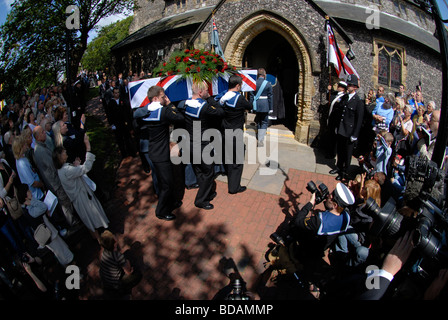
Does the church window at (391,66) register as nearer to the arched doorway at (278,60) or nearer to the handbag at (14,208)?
the arched doorway at (278,60)

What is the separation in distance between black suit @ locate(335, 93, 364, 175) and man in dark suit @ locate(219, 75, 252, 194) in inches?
97.4

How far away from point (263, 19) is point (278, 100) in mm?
2613

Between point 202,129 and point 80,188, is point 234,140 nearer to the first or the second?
point 202,129

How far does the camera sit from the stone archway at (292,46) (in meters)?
7.22

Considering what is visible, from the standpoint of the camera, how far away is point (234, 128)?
4.68 meters

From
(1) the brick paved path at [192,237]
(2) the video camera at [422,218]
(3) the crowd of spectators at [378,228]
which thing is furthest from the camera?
(1) the brick paved path at [192,237]

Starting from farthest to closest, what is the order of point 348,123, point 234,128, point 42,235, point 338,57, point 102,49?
point 102,49, point 338,57, point 348,123, point 234,128, point 42,235

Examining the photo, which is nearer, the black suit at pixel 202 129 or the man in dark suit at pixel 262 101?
the black suit at pixel 202 129

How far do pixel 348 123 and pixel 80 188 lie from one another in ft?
18.0

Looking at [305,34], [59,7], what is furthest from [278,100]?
[59,7]

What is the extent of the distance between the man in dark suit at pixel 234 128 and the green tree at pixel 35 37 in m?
8.07

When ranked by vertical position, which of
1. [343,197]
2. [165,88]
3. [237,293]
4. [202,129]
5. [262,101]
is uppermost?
[165,88]

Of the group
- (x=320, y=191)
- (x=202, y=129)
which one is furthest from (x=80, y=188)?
(x=320, y=191)

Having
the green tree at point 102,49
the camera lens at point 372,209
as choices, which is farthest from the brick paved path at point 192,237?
the green tree at point 102,49
